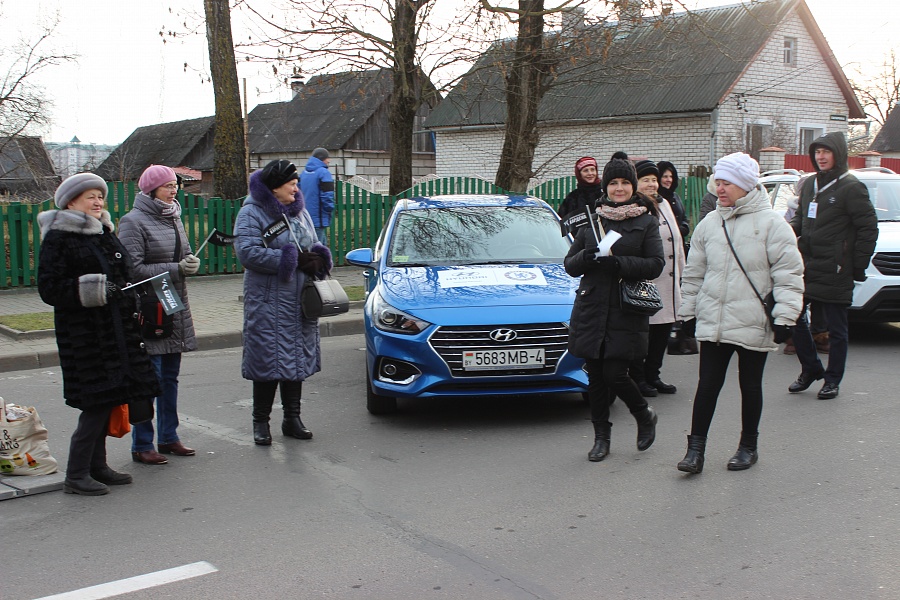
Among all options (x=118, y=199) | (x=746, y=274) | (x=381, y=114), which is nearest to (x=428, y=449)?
(x=746, y=274)

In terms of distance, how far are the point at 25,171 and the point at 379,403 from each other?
2714cm

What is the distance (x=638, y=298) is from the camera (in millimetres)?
5492

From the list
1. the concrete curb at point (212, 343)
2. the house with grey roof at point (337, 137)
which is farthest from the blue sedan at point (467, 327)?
the house with grey roof at point (337, 137)

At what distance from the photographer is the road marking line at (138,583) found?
3791mm

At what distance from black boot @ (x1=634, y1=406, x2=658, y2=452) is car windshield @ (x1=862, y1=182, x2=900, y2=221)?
20.4ft

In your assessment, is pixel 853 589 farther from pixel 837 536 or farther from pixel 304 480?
pixel 304 480

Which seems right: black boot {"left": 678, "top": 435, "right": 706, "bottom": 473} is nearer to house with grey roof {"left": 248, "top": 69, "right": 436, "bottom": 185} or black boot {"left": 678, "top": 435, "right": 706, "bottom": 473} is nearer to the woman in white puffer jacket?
the woman in white puffer jacket

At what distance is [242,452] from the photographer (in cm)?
606

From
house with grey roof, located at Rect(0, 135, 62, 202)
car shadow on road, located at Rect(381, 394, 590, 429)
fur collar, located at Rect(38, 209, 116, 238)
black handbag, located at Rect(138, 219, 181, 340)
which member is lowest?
car shadow on road, located at Rect(381, 394, 590, 429)

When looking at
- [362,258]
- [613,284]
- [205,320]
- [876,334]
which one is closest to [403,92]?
[205,320]

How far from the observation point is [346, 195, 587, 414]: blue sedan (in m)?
6.36

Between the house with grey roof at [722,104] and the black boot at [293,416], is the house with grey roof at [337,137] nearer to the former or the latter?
the house with grey roof at [722,104]

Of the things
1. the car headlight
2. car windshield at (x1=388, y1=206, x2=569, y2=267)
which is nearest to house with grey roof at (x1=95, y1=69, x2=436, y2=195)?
car windshield at (x1=388, y1=206, x2=569, y2=267)

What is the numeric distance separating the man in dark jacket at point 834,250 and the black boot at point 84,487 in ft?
17.1
